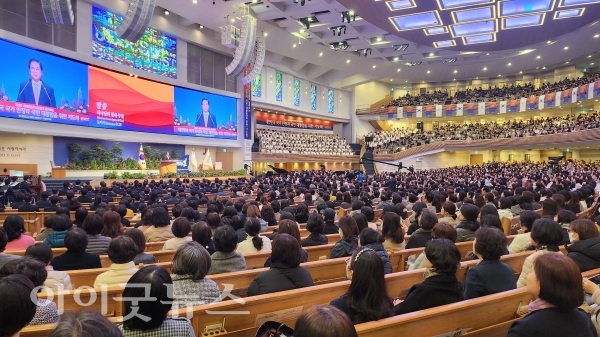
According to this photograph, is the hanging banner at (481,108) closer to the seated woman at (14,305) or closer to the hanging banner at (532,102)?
the hanging banner at (532,102)

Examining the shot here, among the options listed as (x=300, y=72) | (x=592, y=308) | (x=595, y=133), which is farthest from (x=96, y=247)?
(x=300, y=72)

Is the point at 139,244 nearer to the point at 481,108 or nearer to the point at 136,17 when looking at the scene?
the point at 136,17

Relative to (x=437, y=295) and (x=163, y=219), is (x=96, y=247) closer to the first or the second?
(x=163, y=219)

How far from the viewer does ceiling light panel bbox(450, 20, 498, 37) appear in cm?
2003

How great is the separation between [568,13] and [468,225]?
18.4 m

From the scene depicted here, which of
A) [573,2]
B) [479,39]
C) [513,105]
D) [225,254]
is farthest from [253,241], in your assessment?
[513,105]

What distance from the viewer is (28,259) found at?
232 cm

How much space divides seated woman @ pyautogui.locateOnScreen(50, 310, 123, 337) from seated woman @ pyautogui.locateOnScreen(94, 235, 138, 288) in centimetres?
183

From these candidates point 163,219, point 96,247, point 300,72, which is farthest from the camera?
point 300,72

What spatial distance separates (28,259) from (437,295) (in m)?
2.38

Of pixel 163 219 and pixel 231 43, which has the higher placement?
pixel 231 43

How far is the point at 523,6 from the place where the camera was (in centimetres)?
1750

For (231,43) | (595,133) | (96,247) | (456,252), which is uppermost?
(231,43)

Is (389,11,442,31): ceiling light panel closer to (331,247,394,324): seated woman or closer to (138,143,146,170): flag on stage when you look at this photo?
(138,143,146,170): flag on stage
